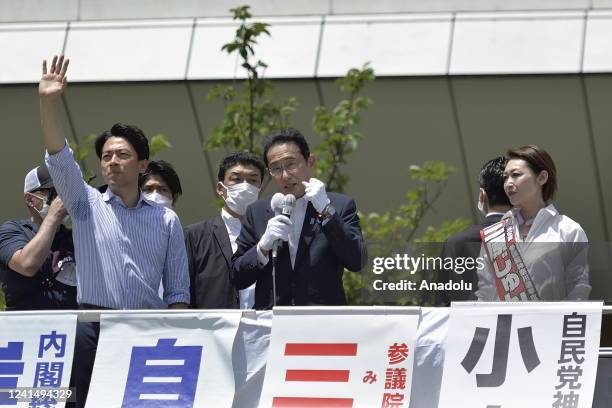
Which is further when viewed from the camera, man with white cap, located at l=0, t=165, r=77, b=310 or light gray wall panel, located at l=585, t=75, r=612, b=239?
light gray wall panel, located at l=585, t=75, r=612, b=239

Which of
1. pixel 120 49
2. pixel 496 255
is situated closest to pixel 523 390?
pixel 496 255

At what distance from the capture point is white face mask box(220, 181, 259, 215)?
26.6 feet

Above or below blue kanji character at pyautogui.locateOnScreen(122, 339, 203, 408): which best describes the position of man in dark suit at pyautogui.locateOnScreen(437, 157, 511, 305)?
above

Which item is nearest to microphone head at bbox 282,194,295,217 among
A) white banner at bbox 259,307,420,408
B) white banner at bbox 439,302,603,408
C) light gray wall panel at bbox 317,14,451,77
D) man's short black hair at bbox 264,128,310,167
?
man's short black hair at bbox 264,128,310,167

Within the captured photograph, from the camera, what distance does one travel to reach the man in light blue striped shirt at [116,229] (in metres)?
6.73

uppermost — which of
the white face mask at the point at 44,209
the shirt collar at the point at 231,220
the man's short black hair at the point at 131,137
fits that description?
the shirt collar at the point at 231,220

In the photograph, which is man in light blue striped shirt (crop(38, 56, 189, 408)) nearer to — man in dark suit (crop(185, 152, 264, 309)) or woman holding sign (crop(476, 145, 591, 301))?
man in dark suit (crop(185, 152, 264, 309))

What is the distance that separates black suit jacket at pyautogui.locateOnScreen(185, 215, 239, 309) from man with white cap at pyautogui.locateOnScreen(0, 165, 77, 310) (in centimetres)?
80

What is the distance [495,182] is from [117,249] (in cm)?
222

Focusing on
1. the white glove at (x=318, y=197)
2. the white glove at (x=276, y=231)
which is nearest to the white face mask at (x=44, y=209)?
the white glove at (x=276, y=231)

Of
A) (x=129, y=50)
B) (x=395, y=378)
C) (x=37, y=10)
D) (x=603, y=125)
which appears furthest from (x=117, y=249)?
(x=37, y=10)

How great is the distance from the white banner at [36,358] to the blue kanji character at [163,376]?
1.14ft

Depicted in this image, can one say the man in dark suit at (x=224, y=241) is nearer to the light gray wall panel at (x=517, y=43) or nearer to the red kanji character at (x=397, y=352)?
the red kanji character at (x=397, y=352)

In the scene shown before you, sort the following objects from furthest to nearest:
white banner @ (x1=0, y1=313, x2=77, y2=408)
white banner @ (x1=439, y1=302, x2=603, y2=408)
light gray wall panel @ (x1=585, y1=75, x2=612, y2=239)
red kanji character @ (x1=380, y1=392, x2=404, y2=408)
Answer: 1. light gray wall panel @ (x1=585, y1=75, x2=612, y2=239)
2. white banner @ (x1=0, y1=313, x2=77, y2=408)
3. red kanji character @ (x1=380, y1=392, x2=404, y2=408)
4. white banner @ (x1=439, y1=302, x2=603, y2=408)
